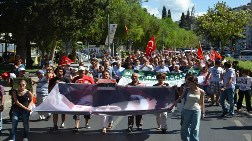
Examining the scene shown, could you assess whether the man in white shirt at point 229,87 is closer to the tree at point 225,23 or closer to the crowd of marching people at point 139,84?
the crowd of marching people at point 139,84

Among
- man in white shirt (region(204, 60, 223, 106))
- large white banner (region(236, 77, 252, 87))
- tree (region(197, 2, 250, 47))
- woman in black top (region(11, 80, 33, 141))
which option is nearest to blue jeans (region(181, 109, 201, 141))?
woman in black top (region(11, 80, 33, 141))

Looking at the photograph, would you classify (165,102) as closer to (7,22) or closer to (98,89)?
(98,89)

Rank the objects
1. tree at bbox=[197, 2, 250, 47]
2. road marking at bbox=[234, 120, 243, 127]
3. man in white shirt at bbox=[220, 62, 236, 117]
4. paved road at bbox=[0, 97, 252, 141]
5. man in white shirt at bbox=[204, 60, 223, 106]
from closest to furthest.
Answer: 1. paved road at bbox=[0, 97, 252, 141]
2. road marking at bbox=[234, 120, 243, 127]
3. man in white shirt at bbox=[220, 62, 236, 117]
4. man in white shirt at bbox=[204, 60, 223, 106]
5. tree at bbox=[197, 2, 250, 47]

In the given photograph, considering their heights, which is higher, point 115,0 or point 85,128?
point 115,0

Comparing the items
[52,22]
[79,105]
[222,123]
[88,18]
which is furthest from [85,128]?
[88,18]

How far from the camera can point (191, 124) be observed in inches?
363

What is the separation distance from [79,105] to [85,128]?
1354 mm

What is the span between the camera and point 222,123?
13.2 m

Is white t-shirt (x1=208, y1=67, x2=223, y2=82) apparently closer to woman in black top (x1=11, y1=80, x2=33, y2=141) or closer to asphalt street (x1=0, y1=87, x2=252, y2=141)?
asphalt street (x1=0, y1=87, x2=252, y2=141)

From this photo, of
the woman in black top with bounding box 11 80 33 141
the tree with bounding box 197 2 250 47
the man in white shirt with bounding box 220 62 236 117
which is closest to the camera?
the woman in black top with bounding box 11 80 33 141

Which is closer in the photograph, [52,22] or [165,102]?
[165,102]

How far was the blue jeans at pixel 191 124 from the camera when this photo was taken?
30.0ft

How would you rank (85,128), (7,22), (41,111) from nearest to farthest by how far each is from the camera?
(41,111), (85,128), (7,22)

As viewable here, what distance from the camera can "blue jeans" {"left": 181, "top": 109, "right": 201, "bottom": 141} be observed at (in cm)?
914
